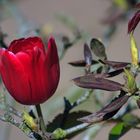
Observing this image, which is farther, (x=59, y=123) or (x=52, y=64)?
(x=59, y=123)

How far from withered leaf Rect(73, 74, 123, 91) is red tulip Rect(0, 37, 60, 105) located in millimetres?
37

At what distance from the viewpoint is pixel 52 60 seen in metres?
0.80

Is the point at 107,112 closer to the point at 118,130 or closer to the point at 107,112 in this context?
the point at 107,112

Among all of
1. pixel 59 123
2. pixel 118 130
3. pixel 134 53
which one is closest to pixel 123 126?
pixel 118 130

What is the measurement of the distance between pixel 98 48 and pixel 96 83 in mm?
117

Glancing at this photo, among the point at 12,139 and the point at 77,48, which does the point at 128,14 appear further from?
the point at 77,48

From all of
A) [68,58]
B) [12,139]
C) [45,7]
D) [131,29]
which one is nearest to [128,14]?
[131,29]

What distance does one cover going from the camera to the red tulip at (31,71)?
0.79 m

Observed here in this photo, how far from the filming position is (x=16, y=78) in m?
0.80

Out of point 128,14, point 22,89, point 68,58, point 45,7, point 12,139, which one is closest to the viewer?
point 22,89

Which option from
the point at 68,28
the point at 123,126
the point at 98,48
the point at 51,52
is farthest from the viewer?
the point at 68,28

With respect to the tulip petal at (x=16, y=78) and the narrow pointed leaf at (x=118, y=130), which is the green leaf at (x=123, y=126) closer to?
the narrow pointed leaf at (x=118, y=130)

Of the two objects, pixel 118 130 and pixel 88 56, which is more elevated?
pixel 88 56

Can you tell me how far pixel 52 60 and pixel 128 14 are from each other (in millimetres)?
938
